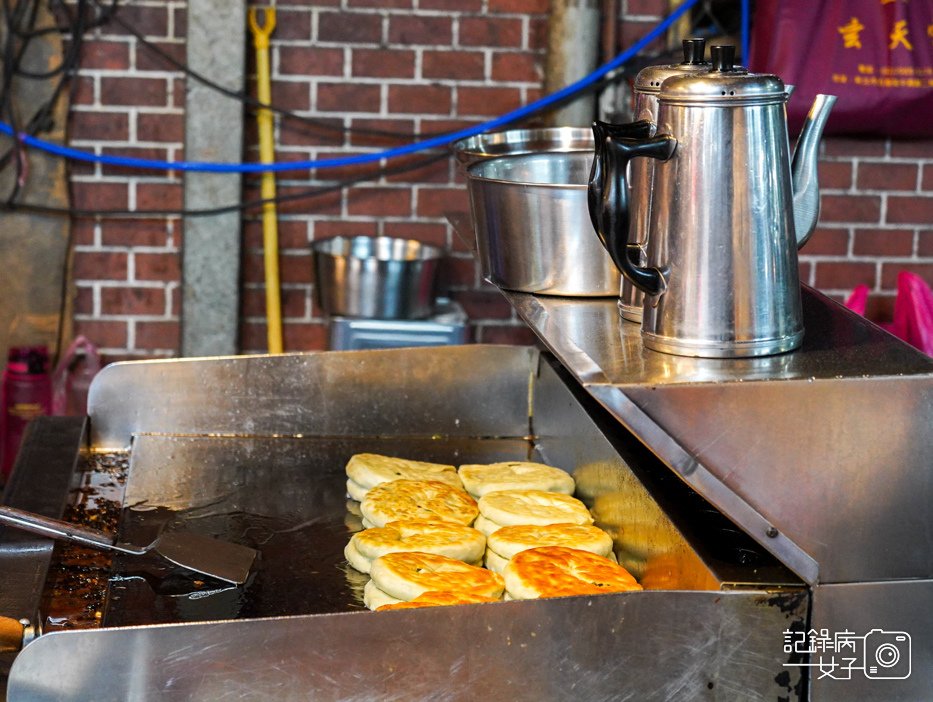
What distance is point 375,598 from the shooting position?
1.55 metres

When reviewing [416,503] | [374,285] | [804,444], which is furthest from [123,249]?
[804,444]

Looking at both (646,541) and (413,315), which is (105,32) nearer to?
(413,315)

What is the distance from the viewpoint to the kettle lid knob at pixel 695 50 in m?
1.50

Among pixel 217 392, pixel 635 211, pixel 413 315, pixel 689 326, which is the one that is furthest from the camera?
pixel 413 315

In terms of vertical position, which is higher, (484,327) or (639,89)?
(639,89)

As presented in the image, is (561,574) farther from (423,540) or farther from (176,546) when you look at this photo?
(176,546)

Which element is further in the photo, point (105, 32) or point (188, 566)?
point (105, 32)

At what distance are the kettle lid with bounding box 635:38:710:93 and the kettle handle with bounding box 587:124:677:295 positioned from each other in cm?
21

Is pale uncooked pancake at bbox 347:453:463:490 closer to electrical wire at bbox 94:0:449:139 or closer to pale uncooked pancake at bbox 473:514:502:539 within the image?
pale uncooked pancake at bbox 473:514:502:539

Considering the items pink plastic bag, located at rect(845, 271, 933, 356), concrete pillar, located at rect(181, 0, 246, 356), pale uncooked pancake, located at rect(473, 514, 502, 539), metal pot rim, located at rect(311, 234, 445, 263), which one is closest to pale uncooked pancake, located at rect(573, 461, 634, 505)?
pale uncooked pancake, located at rect(473, 514, 502, 539)

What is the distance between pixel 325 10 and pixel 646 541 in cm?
217

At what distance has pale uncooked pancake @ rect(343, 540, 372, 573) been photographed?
1668mm

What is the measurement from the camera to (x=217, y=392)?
2.14m

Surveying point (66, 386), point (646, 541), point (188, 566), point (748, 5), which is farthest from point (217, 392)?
point (748, 5)
